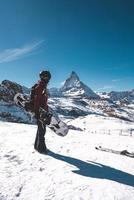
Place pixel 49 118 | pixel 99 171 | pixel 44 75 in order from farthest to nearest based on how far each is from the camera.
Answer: pixel 44 75
pixel 49 118
pixel 99 171

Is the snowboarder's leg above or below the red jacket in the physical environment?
below

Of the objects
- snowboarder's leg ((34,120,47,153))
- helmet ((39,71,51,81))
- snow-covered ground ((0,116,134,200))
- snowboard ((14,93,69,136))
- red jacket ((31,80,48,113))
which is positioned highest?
helmet ((39,71,51,81))

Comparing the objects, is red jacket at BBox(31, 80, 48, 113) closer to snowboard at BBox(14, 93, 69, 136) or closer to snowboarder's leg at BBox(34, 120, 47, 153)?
snowboard at BBox(14, 93, 69, 136)

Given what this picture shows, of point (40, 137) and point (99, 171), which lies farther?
point (40, 137)

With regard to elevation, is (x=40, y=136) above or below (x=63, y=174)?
above

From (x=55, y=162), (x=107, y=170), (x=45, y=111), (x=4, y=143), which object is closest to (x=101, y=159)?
(x=107, y=170)

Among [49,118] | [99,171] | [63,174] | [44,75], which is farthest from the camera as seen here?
[44,75]

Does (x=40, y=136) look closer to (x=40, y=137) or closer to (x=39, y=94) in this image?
(x=40, y=137)

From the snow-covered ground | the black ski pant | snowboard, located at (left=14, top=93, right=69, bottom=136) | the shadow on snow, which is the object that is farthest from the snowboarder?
the shadow on snow

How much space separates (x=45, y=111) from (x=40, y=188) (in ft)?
13.6

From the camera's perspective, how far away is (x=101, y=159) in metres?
11.1

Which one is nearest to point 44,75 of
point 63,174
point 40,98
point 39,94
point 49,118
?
point 39,94

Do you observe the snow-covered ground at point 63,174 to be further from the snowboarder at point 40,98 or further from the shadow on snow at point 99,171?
the snowboarder at point 40,98

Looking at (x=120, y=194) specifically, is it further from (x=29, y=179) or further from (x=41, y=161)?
(x=41, y=161)
